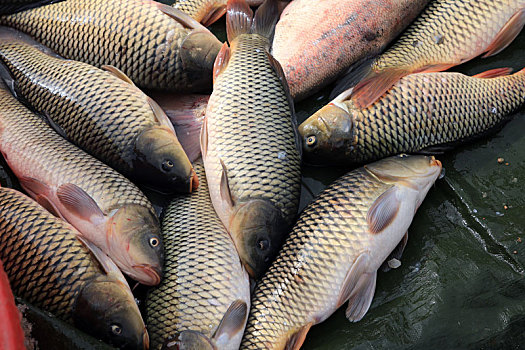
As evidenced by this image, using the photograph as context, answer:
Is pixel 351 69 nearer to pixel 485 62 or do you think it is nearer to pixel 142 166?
pixel 485 62

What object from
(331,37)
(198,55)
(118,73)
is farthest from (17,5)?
(331,37)

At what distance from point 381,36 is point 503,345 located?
2.23m

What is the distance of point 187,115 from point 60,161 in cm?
91

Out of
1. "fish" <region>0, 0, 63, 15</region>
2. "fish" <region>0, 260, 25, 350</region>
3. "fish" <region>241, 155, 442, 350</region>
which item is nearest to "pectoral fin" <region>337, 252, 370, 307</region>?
"fish" <region>241, 155, 442, 350</region>

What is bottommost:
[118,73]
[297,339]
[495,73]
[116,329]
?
[297,339]

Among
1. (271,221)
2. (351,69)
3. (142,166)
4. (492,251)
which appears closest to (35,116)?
(142,166)

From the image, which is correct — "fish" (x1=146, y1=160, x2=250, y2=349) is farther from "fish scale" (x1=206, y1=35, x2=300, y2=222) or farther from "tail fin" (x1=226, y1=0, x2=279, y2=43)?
"tail fin" (x1=226, y1=0, x2=279, y2=43)

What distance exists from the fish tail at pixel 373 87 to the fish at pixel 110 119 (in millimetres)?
1179

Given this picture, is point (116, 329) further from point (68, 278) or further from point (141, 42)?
point (141, 42)

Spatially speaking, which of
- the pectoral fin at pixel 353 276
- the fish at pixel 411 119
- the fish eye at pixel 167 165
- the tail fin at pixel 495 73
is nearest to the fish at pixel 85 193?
the fish eye at pixel 167 165

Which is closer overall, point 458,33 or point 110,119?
point 110,119

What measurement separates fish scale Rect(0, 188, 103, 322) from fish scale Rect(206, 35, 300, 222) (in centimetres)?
95

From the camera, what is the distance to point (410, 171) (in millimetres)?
3039

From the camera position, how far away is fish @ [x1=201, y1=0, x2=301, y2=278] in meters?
2.87
